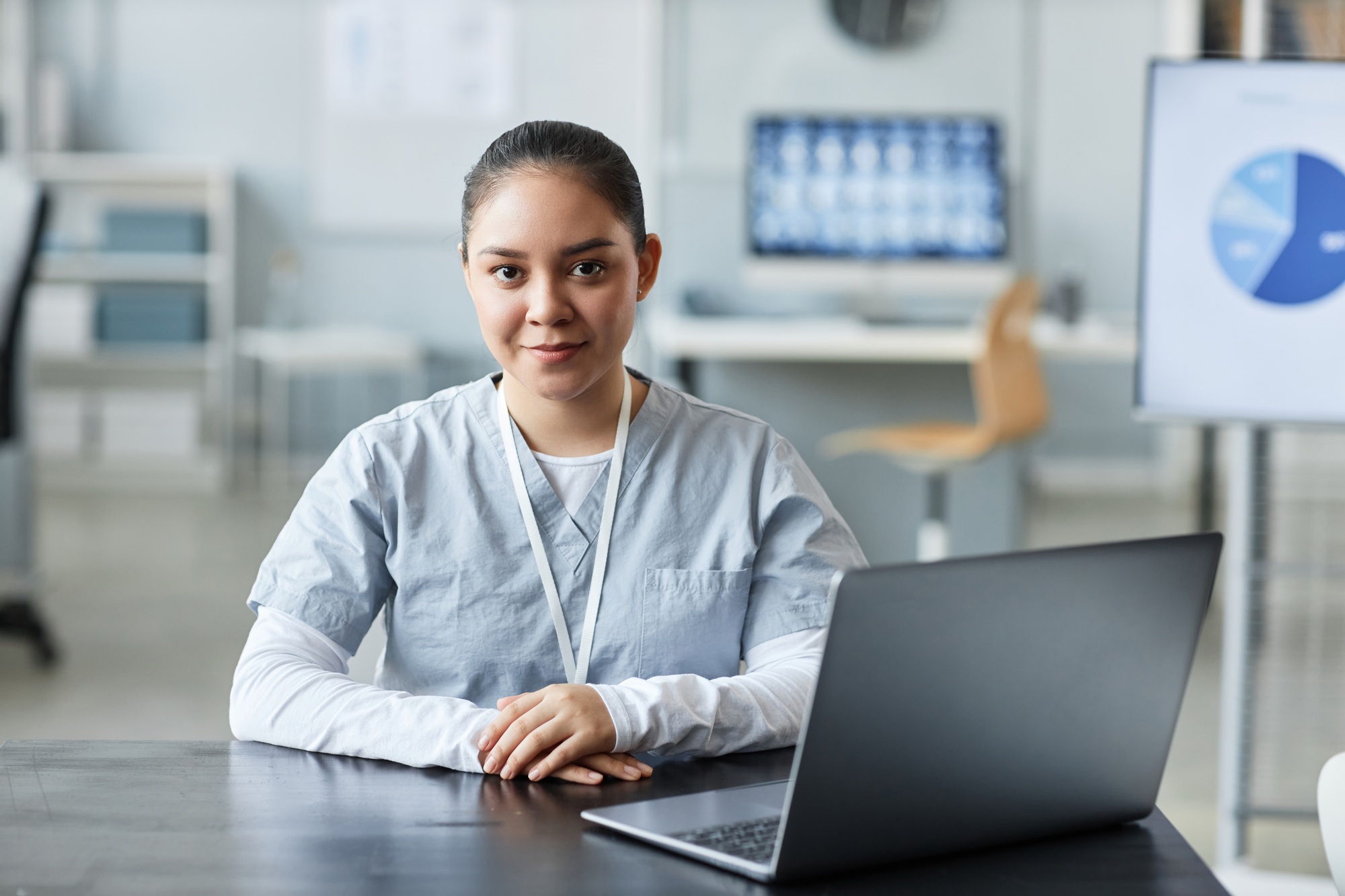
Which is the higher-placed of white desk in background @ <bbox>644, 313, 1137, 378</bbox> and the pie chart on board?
the pie chart on board

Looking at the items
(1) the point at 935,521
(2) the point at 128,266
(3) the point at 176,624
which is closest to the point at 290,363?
(2) the point at 128,266

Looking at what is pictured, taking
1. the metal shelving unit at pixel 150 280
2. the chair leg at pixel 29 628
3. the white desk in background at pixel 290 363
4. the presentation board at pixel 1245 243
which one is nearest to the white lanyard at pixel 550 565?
the presentation board at pixel 1245 243

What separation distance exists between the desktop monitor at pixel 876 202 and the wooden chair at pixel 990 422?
35 centimetres

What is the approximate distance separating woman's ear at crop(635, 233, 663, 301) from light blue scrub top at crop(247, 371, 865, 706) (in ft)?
0.51

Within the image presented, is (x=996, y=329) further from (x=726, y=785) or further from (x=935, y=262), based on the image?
(x=726, y=785)

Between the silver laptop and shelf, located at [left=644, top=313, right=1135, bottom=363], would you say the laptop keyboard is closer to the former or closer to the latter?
the silver laptop

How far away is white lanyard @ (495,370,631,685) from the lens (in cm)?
116

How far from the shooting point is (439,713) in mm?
991

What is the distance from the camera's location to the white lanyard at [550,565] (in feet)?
3.81

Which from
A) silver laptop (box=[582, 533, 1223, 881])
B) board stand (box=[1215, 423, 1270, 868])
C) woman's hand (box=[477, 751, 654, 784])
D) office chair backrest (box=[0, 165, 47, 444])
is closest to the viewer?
silver laptop (box=[582, 533, 1223, 881])

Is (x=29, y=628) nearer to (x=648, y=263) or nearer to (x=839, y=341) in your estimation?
(x=839, y=341)

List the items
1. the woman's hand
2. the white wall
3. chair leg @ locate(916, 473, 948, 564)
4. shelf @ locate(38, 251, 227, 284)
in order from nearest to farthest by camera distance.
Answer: the woman's hand → chair leg @ locate(916, 473, 948, 564) → shelf @ locate(38, 251, 227, 284) → the white wall

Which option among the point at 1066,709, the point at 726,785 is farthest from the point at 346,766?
the point at 1066,709

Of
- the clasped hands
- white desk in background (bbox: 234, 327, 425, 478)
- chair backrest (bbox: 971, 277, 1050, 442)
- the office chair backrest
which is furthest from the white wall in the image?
the clasped hands
